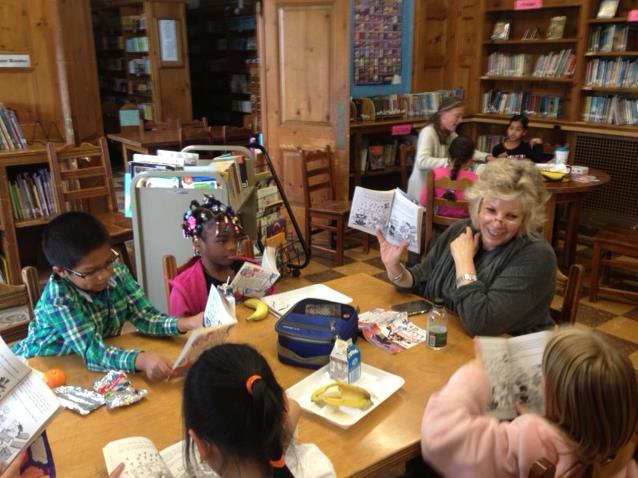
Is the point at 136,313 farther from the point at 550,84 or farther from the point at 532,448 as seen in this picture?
the point at 550,84

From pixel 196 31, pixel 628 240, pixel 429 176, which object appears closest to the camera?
pixel 429 176

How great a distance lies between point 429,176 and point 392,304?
121 cm

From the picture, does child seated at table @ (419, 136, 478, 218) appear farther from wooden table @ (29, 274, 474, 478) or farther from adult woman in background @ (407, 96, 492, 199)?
wooden table @ (29, 274, 474, 478)

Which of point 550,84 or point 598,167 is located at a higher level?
point 550,84

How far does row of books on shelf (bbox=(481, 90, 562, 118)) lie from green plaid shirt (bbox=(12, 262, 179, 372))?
472cm

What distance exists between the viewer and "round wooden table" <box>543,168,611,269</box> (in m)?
3.65

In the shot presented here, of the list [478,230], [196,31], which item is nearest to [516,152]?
[478,230]

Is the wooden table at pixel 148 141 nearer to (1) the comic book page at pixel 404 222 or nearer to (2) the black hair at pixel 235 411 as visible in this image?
(1) the comic book page at pixel 404 222

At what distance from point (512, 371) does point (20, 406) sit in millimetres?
1053

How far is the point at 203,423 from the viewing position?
934 millimetres

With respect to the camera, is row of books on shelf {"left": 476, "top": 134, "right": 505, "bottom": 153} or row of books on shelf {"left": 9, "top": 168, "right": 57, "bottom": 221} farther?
row of books on shelf {"left": 476, "top": 134, "right": 505, "bottom": 153}

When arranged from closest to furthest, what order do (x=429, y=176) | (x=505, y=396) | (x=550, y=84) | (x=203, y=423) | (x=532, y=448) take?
(x=203, y=423), (x=532, y=448), (x=505, y=396), (x=429, y=176), (x=550, y=84)

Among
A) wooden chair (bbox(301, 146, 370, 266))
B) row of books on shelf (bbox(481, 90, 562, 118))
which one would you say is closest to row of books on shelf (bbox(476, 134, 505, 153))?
row of books on shelf (bbox(481, 90, 562, 118))

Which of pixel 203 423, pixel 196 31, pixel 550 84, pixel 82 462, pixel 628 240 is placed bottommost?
pixel 628 240
